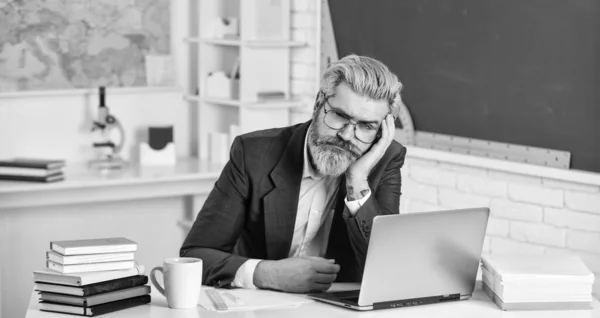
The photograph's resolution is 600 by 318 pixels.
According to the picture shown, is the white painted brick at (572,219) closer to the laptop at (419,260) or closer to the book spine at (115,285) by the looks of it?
the laptop at (419,260)

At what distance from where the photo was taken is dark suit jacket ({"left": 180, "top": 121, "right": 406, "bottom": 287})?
2.59 m

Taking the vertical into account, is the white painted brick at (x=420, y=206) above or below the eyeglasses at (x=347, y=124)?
below

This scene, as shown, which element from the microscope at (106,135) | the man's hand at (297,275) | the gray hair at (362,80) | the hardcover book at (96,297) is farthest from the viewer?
the microscope at (106,135)

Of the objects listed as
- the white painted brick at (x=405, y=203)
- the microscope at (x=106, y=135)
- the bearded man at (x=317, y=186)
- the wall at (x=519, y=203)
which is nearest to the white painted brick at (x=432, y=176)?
the wall at (x=519, y=203)

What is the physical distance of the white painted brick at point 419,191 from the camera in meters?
3.81

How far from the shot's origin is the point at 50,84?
439 centimetres

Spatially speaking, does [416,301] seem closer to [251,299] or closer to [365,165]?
[251,299]

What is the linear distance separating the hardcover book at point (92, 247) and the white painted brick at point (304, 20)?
8.09 ft

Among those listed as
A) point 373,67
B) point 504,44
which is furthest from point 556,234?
point 373,67

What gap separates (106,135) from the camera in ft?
14.6

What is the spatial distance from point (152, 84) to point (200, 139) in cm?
36

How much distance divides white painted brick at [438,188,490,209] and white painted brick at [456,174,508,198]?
0.02 m

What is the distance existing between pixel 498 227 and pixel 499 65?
59cm

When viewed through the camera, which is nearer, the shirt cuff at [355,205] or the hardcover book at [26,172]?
the shirt cuff at [355,205]
